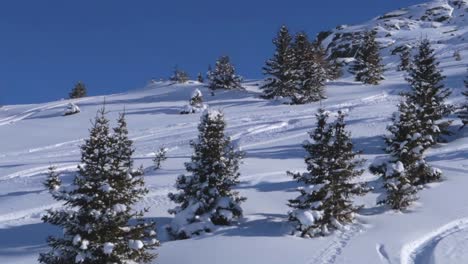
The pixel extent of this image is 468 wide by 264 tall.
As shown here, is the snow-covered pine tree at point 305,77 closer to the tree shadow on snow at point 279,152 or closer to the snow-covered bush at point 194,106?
the snow-covered bush at point 194,106

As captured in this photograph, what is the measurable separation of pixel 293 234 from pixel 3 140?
118 ft

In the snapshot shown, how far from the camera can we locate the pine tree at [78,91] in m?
85.1

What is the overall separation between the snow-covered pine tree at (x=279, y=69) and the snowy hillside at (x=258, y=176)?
8.19ft

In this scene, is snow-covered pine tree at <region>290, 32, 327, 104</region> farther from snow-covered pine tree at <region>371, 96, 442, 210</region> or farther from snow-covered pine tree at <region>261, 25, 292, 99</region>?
snow-covered pine tree at <region>371, 96, 442, 210</region>

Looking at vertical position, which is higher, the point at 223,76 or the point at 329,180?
the point at 223,76

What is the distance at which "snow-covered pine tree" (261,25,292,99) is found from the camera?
53.5 meters

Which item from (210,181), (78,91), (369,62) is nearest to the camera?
(210,181)

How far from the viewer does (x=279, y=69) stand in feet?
178

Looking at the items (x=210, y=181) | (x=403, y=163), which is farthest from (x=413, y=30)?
(x=210, y=181)

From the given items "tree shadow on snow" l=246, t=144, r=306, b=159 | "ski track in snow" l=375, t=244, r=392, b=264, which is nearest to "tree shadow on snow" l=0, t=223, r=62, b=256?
"ski track in snow" l=375, t=244, r=392, b=264

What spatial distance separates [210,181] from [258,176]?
739cm

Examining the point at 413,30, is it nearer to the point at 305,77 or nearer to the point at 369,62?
the point at 369,62

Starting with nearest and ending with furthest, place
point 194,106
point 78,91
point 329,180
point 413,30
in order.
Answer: point 329,180 → point 194,106 → point 78,91 → point 413,30

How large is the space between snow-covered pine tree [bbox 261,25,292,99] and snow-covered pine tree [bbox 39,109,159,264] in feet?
134
